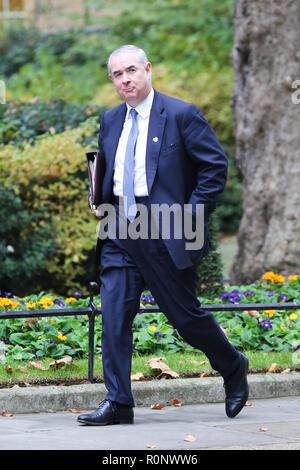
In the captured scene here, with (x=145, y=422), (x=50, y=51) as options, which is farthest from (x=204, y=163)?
(x=50, y=51)

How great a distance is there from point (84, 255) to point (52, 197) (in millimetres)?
715

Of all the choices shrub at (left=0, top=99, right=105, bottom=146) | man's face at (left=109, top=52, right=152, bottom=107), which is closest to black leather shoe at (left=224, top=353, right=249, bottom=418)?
man's face at (left=109, top=52, right=152, bottom=107)

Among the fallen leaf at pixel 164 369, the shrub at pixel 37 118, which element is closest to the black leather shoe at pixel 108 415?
the fallen leaf at pixel 164 369

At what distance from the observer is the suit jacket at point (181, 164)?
524cm

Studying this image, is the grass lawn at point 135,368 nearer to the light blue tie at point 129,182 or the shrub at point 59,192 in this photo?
the light blue tie at point 129,182

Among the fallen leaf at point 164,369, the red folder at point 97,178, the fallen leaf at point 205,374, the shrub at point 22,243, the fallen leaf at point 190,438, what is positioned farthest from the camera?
the shrub at point 22,243

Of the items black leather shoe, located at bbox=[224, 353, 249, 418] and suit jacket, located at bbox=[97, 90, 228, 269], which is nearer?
suit jacket, located at bbox=[97, 90, 228, 269]

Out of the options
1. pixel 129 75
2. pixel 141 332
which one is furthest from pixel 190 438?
pixel 141 332

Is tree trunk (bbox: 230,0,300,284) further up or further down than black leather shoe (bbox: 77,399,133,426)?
further up

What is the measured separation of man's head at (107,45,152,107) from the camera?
17.3ft

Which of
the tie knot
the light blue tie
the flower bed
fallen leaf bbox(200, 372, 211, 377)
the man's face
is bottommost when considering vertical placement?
fallen leaf bbox(200, 372, 211, 377)

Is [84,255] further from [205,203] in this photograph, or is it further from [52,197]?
[205,203]

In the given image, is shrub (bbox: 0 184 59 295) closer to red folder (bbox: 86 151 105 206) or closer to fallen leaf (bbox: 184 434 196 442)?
red folder (bbox: 86 151 105 206)
